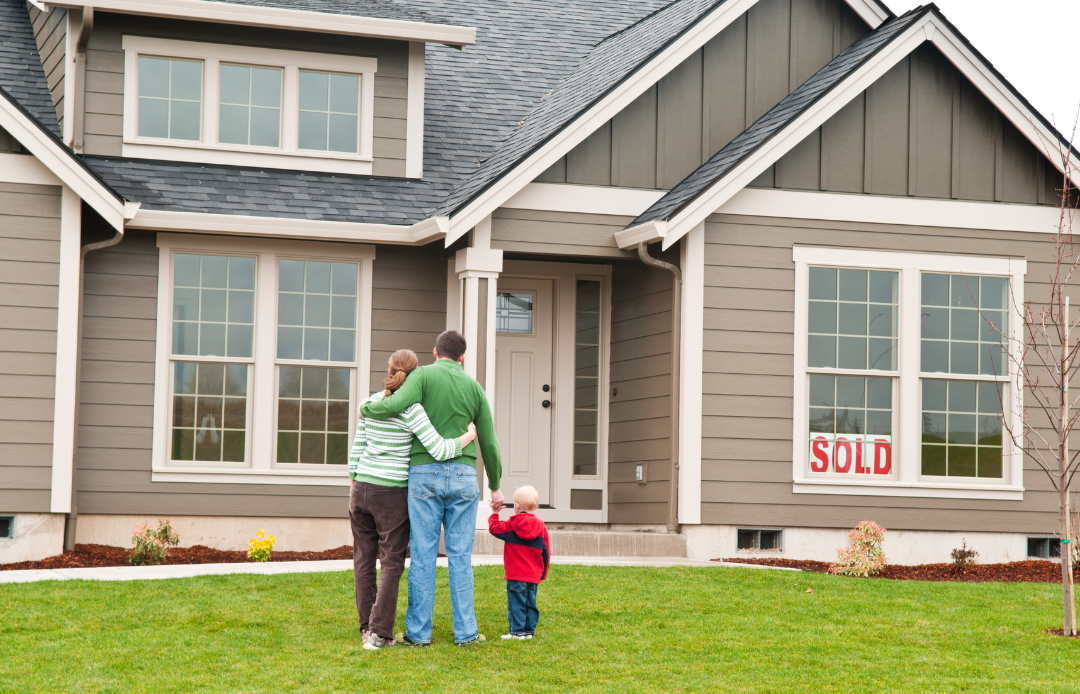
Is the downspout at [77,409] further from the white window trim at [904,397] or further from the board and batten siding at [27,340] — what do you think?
the white window trim at [904,397]

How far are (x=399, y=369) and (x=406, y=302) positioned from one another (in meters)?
4.74

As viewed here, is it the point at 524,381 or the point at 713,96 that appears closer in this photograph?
the point at 713,96

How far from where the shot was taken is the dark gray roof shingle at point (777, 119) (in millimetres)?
10367

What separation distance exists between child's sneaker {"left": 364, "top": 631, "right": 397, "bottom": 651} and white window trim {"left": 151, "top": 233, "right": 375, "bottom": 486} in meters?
4.42

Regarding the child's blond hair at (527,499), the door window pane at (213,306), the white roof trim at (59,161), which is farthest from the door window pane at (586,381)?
the child's blond hair at (527,499)

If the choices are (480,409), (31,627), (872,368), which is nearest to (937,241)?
(872,368)

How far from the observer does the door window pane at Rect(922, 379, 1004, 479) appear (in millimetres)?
10852

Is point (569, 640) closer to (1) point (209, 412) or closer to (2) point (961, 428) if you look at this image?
(1) point (209, 412)

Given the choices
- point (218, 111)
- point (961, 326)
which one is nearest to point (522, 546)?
point (961, 326)

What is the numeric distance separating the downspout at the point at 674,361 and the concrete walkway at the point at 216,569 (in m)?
0.78

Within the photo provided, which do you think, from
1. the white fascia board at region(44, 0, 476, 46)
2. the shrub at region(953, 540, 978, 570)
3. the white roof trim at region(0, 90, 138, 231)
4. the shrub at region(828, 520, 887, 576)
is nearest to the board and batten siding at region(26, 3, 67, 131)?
the white fascia board at region(44, 0, 476, 46)

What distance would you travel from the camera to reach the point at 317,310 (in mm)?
11023

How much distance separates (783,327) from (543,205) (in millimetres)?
2289

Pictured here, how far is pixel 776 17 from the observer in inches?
456
